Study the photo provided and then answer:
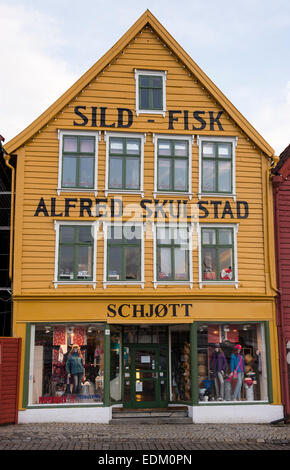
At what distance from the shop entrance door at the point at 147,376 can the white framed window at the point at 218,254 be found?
3361 millimetres

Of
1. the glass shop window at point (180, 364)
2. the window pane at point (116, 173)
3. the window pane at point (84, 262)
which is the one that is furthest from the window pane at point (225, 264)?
the window pane at point (84, 262)

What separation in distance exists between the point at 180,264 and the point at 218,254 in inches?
56.6

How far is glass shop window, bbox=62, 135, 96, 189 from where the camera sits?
63.9 feet

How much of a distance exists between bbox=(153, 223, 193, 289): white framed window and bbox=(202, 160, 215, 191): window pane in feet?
5.44

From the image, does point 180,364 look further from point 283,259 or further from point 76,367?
point 283,259

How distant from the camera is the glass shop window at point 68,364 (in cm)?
1823

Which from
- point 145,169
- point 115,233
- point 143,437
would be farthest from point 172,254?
point 143,437

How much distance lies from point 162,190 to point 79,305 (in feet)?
16.7

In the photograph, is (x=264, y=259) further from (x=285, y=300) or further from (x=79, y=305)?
(x=79, y=305)

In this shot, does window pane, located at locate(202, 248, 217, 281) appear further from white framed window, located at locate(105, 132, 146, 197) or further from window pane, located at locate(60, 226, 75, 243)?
window pane, located at locate(60, 226, 75, 243)

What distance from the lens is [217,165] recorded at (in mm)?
20219

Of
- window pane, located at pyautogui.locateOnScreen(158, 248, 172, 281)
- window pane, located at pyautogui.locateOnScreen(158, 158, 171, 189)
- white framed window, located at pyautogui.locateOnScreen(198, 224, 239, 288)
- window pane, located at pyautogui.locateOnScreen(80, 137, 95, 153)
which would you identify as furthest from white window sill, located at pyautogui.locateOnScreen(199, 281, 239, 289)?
window pane, located at pyautogui.locateOnScreen(80, 137, 95, 153)

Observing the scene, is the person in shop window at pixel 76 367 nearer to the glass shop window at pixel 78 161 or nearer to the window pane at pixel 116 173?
the glass shop window at pixel 78 161
